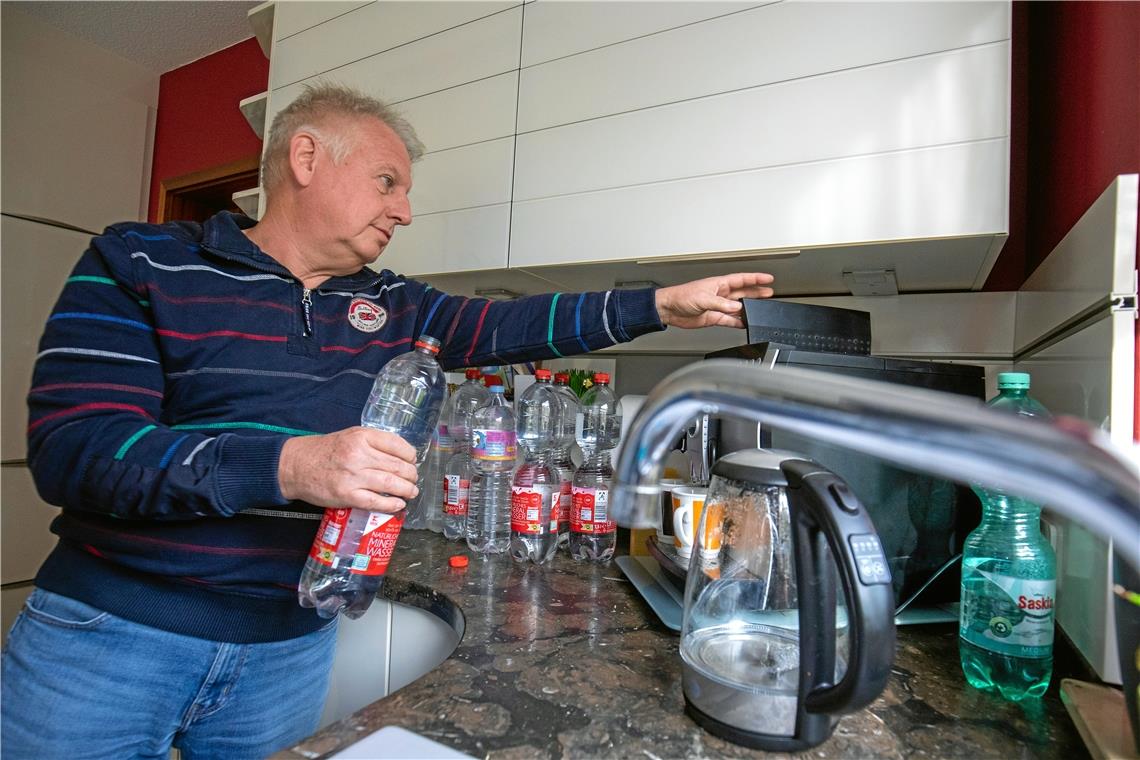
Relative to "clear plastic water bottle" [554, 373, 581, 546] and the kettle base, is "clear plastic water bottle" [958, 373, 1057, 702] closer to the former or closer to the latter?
the kettle base

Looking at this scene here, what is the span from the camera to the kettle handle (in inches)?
19.5

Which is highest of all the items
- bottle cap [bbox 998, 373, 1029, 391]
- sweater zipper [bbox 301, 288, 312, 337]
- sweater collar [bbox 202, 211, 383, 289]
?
sweater collar [bbox 202, 211, 383, 289]

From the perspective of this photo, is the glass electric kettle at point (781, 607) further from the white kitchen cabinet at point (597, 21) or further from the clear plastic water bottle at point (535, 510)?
the white kitchen cabinet at point (597, 21)

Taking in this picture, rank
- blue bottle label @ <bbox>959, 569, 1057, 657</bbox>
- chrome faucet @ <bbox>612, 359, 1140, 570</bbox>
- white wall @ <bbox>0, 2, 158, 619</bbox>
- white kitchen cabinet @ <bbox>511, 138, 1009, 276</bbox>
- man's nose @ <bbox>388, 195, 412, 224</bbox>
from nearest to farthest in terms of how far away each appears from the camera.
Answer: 1. chrome faucet @ <bbox>612, 359, 1140, 570</bbox>
2. blue bottle label @ <bbox>959, 569, 1057, 657</bbox>
3. white kitchen cabinet @ <bbox>511, 138, 1009, 276</bbox>
4. man's nose @ <bbox>388, 195, 412, 224</bbox>
5. white wall @ <bbox>0, 2, 158, 619</bbox>

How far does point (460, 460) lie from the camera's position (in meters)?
1.60

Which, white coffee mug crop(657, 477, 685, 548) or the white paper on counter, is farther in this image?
white coffee mug crop(657, 477, 685, 548)

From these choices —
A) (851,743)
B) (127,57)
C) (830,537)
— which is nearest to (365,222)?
(830,537)

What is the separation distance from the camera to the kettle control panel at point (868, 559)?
19.6 inches

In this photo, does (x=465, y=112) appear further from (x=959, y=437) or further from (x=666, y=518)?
(x=959, y=437)

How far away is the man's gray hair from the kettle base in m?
1.06

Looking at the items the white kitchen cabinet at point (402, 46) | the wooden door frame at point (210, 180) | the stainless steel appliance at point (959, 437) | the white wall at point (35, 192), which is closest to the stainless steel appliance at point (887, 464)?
the stainless steel appliance at point (959, 437)

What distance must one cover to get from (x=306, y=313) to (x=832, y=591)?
0.88 m

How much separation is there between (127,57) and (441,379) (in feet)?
9.36

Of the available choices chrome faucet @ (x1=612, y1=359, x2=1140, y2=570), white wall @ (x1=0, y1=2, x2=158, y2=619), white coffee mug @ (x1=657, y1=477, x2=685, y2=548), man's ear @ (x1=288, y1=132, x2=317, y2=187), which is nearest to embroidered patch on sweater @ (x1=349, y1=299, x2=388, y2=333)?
man's ear @ (x1=288, y1=132, x2=317, y2=187)
